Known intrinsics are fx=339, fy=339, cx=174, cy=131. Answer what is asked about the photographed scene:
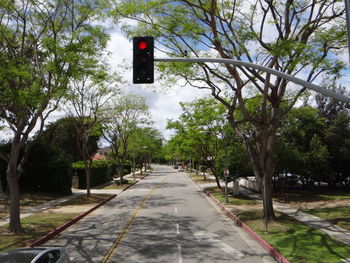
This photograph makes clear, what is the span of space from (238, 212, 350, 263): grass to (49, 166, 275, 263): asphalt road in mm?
680

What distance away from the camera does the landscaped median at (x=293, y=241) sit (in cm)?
1048

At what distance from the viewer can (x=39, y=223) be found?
17.3 m

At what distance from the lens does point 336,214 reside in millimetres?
17984

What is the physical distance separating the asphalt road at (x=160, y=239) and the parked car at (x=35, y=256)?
8.98 ft

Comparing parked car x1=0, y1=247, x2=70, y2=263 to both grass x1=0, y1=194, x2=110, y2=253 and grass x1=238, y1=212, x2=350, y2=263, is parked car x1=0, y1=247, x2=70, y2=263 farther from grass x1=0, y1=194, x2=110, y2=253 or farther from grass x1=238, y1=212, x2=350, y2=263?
grass x1=238, y1=212, x2=350, y2=263

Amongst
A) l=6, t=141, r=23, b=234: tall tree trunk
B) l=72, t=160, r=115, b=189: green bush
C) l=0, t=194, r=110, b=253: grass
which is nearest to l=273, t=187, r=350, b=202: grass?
l=0, t=194, r=110, b=253: grass

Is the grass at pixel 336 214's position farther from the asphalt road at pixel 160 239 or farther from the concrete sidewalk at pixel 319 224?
the asphalt road at pixel 160 239

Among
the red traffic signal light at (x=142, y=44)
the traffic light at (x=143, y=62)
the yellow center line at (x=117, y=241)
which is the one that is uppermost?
the red traffic signal light at (x=142, y=44)

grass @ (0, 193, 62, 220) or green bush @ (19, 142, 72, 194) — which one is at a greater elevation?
green bush @ (19, 142, 72, 194)

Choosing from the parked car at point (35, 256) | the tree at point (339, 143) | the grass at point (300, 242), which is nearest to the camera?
the parked car at point (35, 256)

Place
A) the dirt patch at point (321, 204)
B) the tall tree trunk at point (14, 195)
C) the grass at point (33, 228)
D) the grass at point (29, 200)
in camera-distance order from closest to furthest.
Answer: the grass at point (33, 228) → the tall tree trunk at point (14, 195) → the dirt patch at point (321, 204) → the grass at point (29, 200)

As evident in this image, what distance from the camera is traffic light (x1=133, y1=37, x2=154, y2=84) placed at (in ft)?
27.1

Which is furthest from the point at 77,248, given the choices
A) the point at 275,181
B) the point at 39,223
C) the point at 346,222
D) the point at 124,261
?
the point at 275,181

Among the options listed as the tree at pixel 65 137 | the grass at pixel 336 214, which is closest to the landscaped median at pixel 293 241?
the grass at pixel 336 214
